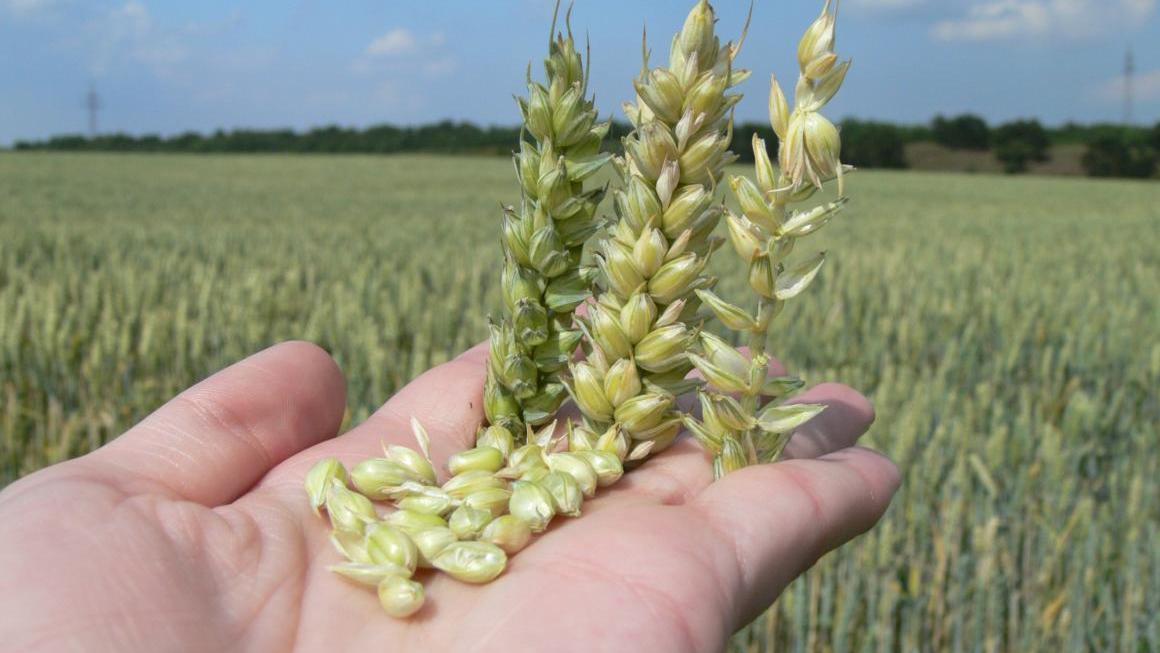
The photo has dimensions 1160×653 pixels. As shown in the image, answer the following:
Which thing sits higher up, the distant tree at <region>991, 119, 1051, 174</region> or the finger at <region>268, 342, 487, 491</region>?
the distant tree at <region>991, 119, 1051, 174</region>

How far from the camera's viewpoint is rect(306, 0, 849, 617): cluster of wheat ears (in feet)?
4.04

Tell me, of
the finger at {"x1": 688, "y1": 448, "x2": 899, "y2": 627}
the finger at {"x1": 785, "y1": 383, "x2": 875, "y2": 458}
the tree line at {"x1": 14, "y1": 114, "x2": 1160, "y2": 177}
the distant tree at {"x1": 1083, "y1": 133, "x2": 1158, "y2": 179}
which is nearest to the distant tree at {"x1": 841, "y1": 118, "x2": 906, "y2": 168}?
the tree line at {"x1": 14, "y1": 114, "x2": 1160, "y2": 177}

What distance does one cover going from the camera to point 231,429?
5.05 feet

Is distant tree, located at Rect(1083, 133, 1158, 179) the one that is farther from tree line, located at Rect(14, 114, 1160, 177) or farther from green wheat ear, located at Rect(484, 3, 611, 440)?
green wheat ear, located at Rect(484, 3, 611, 440)

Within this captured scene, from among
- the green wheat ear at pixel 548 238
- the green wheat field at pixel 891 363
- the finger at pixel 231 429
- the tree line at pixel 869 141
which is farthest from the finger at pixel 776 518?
the tree line at pixel 869 141

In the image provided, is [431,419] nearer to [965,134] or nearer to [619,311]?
[619,311]

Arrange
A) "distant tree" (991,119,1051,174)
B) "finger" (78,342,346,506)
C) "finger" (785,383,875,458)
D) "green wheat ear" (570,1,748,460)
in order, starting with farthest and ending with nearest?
"distant tree" (991,119,1051,174) < "finger" (785,383,875,458) < "finger" (78,342,346,506) < "green wheat ear" (570,1,748,460)

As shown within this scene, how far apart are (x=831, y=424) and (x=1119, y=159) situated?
131ft

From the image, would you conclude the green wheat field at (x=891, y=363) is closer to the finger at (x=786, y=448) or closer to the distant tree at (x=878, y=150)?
the finger at (x=786, y=448)

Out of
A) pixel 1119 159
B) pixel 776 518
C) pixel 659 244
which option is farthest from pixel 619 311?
pixel 1119 159

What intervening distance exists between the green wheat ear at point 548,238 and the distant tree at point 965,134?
42.6 meters

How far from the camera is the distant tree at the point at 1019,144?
125 ft

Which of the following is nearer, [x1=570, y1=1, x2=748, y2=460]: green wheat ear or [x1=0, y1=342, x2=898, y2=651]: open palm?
[x1=0, y1=342, x2=898, y2=651]: open palm

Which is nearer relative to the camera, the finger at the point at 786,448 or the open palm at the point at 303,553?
the open palm at the point at 303,553
